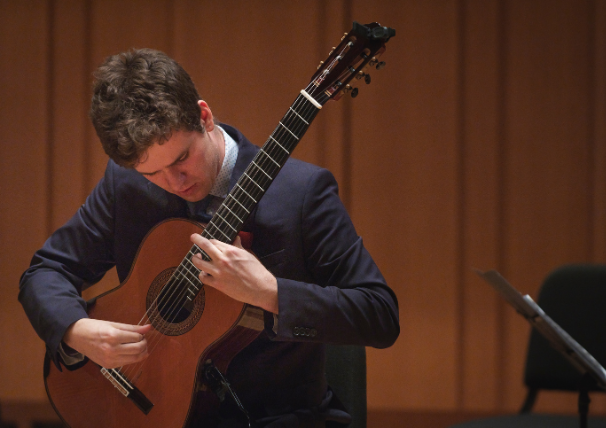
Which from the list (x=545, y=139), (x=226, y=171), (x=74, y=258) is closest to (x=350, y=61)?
(x=226, y=171)

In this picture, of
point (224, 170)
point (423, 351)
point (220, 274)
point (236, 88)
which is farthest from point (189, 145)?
point (423, 351)

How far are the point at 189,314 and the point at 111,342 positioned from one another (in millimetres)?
185

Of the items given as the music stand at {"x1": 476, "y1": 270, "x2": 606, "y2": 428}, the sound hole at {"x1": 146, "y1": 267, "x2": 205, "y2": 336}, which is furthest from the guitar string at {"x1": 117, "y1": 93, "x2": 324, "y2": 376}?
the music stand at {"x1": 476, "y1": 270, "x2": 606, "y2": 428}

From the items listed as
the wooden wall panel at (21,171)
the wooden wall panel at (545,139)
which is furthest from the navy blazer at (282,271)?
the wooden wall panel at (545,139)

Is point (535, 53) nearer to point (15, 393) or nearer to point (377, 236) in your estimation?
point (377, 236)

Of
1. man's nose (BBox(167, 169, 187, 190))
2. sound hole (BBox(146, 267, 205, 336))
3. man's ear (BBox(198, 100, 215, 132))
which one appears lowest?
sound hole (BBox(146, 267, 205, 336))

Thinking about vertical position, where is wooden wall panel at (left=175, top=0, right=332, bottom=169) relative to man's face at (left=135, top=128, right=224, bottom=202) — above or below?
above

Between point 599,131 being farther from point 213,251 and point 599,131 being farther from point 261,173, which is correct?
point 213,251

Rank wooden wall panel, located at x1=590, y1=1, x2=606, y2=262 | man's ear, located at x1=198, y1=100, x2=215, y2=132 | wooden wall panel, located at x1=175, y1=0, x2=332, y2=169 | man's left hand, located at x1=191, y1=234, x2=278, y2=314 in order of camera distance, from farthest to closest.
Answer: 1. wooden wall panel, located at x1=175, y1=0, x2=332, y2=169
2. wooden wall panel, located at x1=590, y1=1, x2=606, y2=262
3. man's ear, located at x1=198, y1=100, x2=215, y2=132
4. man's left hand, located at x1=191, y1=234, x2=278, y2=314

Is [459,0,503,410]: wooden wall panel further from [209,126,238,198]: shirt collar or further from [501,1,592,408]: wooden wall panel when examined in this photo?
[209,126,238,198]: shirt collar

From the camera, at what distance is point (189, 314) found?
1.37m

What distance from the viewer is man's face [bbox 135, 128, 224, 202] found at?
132cm

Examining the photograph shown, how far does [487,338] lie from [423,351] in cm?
35

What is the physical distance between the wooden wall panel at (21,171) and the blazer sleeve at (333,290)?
7.75 feet
